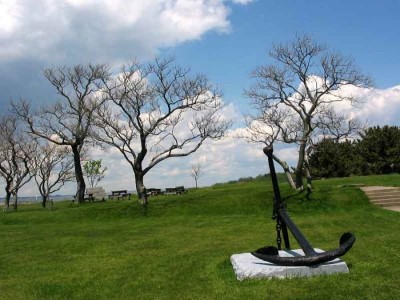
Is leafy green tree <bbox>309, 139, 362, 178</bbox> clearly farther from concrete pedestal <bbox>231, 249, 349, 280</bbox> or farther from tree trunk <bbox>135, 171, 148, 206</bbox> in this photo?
concrete pedestal <bbox>231, 249, 349, 280</bbox>

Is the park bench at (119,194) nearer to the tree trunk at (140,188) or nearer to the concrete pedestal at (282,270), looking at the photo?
the tree trunk at (140,188)

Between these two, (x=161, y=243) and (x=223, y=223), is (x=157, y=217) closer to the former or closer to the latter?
(x=223, y=223)

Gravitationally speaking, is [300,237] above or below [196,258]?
above

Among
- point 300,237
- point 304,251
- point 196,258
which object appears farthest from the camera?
point 196,258

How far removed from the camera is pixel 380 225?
15.7 metres

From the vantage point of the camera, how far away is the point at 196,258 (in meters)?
10.2

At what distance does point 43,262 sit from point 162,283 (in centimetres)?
436

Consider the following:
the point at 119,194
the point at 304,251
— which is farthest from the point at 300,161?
the point at 119,194

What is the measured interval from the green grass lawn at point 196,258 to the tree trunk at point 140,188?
4504mm

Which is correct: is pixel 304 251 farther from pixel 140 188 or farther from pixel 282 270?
pixel 140 188

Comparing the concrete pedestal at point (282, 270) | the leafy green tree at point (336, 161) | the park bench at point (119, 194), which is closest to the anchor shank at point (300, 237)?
the concrete pedestal at point (282, 270)

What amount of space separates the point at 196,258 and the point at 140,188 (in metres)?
18.9

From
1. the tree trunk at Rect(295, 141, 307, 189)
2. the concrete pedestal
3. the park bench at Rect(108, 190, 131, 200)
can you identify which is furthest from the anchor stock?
the park bench at Rect(108, 190, 131, 200)

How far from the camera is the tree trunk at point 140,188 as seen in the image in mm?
28031
